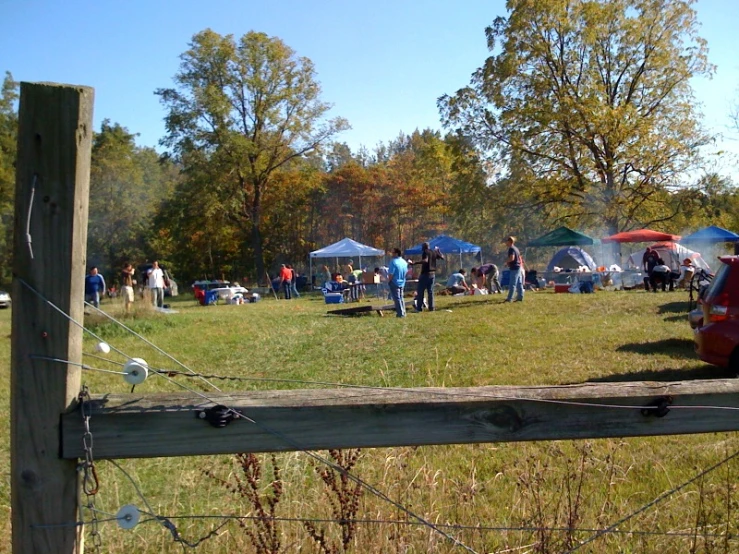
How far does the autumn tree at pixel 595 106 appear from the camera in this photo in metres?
35.3

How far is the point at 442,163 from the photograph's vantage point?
56.3 meters

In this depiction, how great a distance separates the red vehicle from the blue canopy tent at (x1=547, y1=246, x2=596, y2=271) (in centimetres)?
2685

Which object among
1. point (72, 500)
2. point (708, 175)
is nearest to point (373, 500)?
point (72, 500)

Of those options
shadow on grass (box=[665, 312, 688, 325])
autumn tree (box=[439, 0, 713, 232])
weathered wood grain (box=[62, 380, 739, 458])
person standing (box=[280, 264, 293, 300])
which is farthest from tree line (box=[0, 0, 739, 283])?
weathered wood grain (box=[62, 380, 739, 458])

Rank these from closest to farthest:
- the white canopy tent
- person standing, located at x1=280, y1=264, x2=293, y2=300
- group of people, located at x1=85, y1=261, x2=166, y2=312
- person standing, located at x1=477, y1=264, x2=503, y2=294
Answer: group of people, located at x1=85, y1=261, x2=166, y2=312 < person standing, located at x1=477, y1=264, x2=503, y2=294 < person standing, located at x1=280, y1=264, x2=293, y2=300 < the white canopy tent

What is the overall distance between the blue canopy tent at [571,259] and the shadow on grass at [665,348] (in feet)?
76.4

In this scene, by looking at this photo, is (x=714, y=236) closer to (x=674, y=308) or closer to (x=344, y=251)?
(x=674, y=308)

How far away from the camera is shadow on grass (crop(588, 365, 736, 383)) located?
28.8 ft

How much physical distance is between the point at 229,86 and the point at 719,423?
52.1m

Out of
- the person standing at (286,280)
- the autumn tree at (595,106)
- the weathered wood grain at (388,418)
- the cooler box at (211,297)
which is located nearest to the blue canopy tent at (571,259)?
the autumn tree at (595,106)

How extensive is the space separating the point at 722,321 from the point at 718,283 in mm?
441

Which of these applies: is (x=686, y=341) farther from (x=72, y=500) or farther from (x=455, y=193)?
(x=455, y=193)

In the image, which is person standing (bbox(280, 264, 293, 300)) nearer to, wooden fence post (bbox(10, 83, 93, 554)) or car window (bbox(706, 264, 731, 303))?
car window (bbox(706, 264, 731, 303))

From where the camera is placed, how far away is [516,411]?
2.45 m
